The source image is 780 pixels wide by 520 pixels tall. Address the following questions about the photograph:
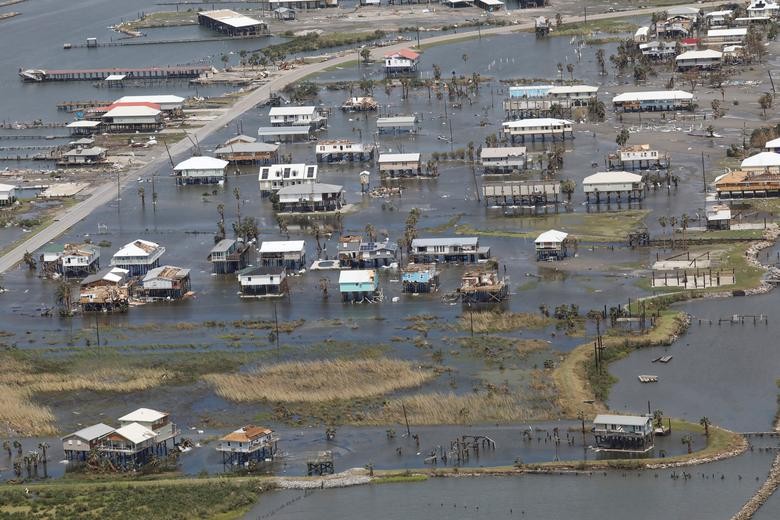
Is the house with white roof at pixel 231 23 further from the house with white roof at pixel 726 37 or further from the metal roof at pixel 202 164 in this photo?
the metal roof at pixel 202 164

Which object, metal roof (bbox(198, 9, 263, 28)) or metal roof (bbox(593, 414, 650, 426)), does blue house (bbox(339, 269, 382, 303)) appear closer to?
metal roof (bbox(593, 414, 650, 426))

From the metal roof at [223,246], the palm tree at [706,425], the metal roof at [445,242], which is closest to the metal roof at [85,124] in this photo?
the metal roof at [223,246]

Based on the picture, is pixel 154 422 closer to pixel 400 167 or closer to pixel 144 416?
pixel 144 416

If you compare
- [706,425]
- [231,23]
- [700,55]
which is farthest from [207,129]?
[706,425]

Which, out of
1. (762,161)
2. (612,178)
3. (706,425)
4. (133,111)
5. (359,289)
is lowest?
(706,425)

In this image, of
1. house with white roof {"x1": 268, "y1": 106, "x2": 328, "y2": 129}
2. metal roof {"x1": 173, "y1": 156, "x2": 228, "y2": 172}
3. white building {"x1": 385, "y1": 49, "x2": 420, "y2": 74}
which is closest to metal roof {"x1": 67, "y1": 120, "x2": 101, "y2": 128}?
house with white roof {"x1": 268, "y1": 106, "x2": 328, "y2": 129}
